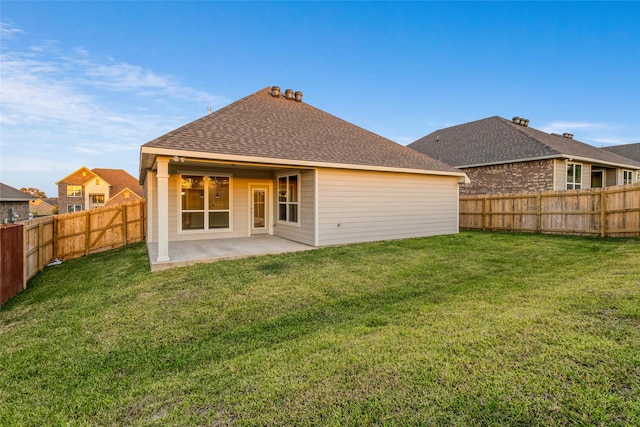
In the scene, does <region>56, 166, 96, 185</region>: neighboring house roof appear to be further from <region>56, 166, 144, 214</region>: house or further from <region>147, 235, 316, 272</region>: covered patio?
<region>147, 235, 316, 272</region>: covered patio

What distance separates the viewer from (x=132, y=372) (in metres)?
2.95

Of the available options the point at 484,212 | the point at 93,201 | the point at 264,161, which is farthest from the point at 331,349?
the point at 93,201

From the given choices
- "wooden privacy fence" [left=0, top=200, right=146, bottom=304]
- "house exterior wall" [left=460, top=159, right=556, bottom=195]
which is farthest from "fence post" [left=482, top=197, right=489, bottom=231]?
"wooden privacy fence" [left=0, top=200, right=146, bottom=304]

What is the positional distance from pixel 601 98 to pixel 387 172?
15.1 m

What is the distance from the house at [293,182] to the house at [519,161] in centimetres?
479

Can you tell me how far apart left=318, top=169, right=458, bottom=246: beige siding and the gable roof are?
4087cm

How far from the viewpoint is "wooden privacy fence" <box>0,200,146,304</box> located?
6.61 metres

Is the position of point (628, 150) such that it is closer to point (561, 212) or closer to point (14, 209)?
point (561, 212)

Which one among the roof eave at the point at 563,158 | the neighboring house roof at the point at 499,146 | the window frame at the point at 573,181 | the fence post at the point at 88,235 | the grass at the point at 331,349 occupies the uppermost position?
the neighboring house roof at the point at 499,146

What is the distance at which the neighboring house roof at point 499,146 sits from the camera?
14672mm

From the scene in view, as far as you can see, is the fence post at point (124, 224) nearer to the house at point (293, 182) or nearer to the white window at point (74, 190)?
the house at point (293, 182)

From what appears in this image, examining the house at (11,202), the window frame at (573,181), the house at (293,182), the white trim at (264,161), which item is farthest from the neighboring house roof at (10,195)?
the window frame at (573,181)

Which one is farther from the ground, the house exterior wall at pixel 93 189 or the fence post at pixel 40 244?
the house exterior wall at pixel 93 189

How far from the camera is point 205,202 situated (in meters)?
11.0
